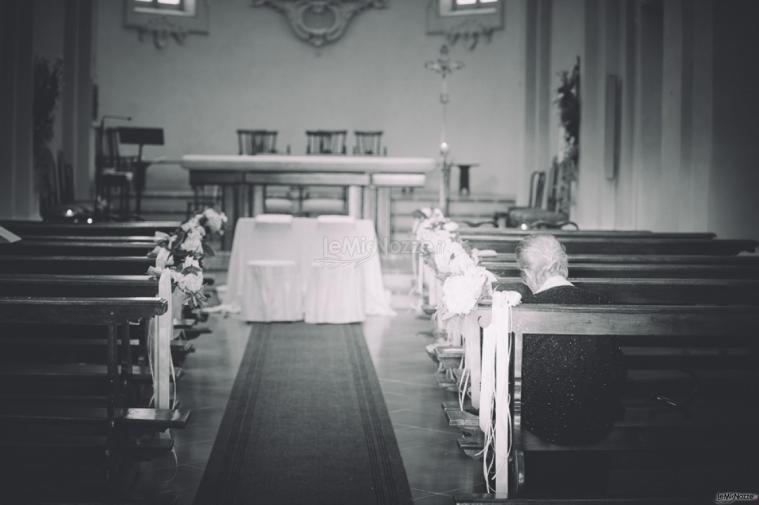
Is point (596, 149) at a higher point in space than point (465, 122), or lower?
lower

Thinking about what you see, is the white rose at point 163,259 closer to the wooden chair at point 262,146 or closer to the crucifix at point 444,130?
the crucifix at point 444,130

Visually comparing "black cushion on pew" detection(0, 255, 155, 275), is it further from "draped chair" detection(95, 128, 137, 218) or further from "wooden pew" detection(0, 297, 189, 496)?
"draped chair" detection(95, 128, 137, 218)

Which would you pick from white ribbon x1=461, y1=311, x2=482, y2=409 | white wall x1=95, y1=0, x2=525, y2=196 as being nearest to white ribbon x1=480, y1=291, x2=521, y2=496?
white ribbon x1=461, y1=311, x2=482, y2=409

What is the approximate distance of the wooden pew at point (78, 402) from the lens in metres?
3.27

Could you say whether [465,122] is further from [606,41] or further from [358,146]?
[606,41]

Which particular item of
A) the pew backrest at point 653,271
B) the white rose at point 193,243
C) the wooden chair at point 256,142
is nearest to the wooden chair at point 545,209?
the wooden chair at point 256,142

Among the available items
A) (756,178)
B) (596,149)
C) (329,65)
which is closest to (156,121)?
(329,65)

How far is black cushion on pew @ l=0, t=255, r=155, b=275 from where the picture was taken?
479 centimetres

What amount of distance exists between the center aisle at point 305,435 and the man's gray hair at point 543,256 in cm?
106

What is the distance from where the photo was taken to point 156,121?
15.3 meters

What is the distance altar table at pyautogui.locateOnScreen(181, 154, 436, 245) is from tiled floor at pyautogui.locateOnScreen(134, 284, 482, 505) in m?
2.69

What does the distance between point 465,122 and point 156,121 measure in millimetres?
5367

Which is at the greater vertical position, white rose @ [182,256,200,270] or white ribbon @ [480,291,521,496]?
white rose @ [182,256,200,270]

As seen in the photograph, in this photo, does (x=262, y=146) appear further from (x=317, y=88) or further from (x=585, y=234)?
(x=585, y=234)
